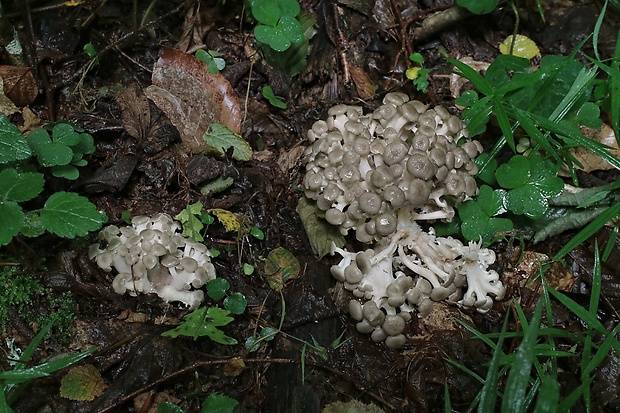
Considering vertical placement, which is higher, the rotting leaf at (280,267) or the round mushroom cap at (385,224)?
the round mushroom cap at (385,224)

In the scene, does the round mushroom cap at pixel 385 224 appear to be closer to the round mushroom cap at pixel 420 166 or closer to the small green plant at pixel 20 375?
the round mushroom cap at pixel 420 166

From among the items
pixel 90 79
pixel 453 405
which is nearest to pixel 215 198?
pixel 90 79

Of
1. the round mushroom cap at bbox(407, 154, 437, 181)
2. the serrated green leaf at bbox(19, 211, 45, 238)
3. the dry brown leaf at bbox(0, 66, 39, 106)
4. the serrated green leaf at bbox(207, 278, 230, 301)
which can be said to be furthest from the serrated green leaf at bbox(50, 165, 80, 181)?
the round mushroom cap at bbox(407, 154, 437, 181)

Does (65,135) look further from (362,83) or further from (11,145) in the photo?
(362,83)

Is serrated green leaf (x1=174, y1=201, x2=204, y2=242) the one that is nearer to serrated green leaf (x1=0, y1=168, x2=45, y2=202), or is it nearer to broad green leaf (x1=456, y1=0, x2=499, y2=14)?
serrated green leaf (x1=0, y1=168, x2=45, y2=202)

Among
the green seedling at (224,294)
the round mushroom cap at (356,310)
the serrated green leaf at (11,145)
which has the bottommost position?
the round mushroom cap at (356,310)

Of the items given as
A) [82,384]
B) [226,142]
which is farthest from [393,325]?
[82,384]

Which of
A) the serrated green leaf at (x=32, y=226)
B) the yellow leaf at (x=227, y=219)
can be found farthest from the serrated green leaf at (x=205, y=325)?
the serrated green leaf at (x=32, y=226)

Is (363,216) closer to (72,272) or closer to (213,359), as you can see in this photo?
(213,359)
